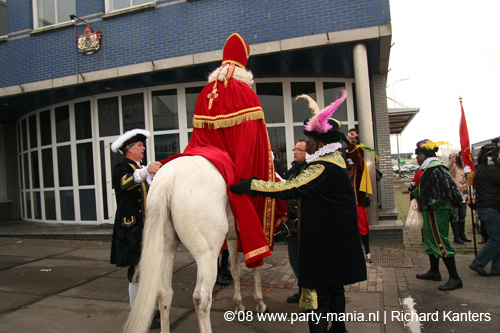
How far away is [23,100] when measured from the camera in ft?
32.1

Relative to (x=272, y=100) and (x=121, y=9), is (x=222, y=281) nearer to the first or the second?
(x=272, y=100)

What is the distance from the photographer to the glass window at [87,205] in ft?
31.0

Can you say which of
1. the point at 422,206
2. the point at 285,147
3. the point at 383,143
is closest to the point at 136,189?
the point at 422,206

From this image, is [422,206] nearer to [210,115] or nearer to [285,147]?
[210,115]

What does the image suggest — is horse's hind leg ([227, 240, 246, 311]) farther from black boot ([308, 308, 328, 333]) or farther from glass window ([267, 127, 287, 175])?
glass window ([267, 127, 287, 175])

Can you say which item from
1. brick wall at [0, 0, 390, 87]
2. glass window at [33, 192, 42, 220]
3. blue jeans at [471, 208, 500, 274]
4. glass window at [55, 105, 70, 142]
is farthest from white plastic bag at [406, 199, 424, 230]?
glass window at [33, 192, 42, 220]

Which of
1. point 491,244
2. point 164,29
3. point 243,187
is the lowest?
point 491,244

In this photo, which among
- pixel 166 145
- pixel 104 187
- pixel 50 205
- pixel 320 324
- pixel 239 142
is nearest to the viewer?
pixel 320 324

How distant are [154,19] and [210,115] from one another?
19.3 feet

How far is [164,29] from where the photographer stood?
8062 millimetres

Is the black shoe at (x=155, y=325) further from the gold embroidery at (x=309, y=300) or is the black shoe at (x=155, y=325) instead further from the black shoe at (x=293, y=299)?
the gold embroidery at (x=309, y=300)

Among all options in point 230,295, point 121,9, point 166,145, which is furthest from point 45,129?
point 230,295

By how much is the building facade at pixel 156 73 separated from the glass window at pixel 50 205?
3cm

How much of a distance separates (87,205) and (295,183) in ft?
27.9
